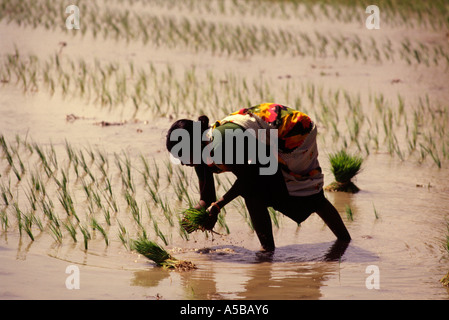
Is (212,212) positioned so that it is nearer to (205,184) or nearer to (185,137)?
(205,184)

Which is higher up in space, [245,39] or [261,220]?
[245,39]

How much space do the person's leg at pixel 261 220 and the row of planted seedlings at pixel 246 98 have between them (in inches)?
86.5

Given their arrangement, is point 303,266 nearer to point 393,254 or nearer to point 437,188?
point 393,254

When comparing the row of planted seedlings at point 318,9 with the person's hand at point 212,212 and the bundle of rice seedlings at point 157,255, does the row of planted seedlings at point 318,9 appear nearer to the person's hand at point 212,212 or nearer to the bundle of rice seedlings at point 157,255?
the person's hand at point 212,212

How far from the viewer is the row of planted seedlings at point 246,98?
20.6ft

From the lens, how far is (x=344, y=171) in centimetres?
495

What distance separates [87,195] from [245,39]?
6.00 meters

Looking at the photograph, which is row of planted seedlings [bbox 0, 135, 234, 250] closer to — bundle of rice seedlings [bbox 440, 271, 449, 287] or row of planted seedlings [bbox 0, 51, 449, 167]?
bundle of rice seedlings [bbox 440, 271, 449, 287]

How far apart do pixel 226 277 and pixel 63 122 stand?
3.51m

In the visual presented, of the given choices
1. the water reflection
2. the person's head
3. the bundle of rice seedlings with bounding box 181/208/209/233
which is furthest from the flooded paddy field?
the person's head

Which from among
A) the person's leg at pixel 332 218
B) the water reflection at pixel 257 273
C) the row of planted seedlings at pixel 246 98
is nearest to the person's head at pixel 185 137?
the water reflection at pixel 257 273

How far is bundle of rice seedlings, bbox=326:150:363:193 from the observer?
4949 mm

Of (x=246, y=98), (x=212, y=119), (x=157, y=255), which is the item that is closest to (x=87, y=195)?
(x=157, y=255)
